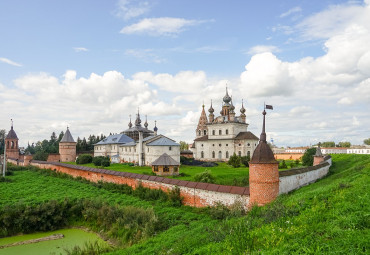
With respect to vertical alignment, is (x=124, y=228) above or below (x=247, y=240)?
below

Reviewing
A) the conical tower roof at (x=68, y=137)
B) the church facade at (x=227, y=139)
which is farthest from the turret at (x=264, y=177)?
→ the conical tower roof at (x=68, y=137)

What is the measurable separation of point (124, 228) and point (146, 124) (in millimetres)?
40295

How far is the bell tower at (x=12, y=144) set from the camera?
144 feet

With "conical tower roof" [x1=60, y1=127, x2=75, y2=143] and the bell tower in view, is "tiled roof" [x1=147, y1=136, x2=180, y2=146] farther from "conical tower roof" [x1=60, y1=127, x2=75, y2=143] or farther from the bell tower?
the bell tower

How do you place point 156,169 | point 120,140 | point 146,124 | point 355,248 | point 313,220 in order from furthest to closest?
point 146,124, point 120,140, point 156,169, point 313,220, point 355,248

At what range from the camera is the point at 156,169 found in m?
22.5

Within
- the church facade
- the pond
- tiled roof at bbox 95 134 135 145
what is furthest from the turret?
tiled roof at bbox 95 134 135 145

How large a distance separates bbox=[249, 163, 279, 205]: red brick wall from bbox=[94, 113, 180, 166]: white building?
20713 millimetres

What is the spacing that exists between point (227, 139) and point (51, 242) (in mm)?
30499

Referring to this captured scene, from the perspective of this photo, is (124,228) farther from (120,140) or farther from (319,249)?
(120,140)

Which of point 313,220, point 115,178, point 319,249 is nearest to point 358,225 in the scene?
point 313,220

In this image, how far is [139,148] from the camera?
32594mm

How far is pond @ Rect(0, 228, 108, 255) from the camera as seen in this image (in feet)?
34.4

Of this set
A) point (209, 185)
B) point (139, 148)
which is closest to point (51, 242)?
point (209, 185)
